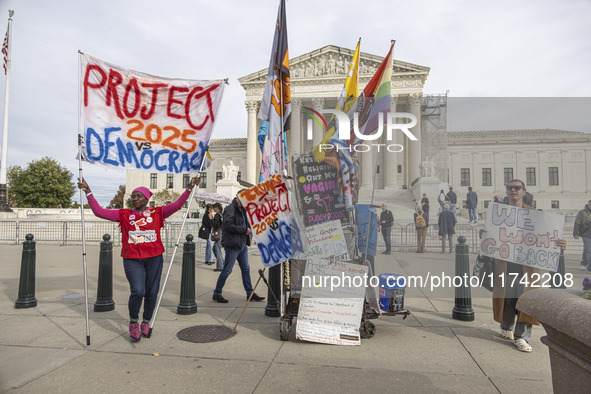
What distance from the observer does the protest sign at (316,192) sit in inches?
185

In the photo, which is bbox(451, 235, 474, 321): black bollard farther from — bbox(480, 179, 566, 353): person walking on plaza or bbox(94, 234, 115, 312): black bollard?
bbox(94, 234, 115, 312): black bollard

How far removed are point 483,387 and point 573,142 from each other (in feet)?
16.2

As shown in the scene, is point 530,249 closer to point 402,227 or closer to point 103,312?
point 103,312

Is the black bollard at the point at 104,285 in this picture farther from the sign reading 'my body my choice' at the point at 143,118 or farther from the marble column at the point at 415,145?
the marble column at the point at 415,145

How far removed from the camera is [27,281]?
591 centimetres

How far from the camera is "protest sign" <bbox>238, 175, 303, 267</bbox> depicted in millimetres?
4691

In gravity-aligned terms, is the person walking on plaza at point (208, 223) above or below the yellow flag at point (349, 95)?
below

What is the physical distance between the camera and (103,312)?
5.70 m

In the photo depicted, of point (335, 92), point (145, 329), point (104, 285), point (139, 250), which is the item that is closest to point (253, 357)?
point (145, 329)

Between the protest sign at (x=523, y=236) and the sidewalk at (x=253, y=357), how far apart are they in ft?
3.07

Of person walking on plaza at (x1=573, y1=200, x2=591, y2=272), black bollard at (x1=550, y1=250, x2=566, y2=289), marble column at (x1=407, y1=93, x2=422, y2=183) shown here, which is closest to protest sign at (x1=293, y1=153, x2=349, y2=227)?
black bollard at (x1=550, y1=250, x2=566, y2=289)

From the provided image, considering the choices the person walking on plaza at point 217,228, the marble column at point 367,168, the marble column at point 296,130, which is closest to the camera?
the person walking on plaza at point 217,228

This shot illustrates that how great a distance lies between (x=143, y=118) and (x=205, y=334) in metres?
2.71

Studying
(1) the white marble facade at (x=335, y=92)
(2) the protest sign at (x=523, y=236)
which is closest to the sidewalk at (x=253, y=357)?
(2) the protest sign at (x=523, y=236)
